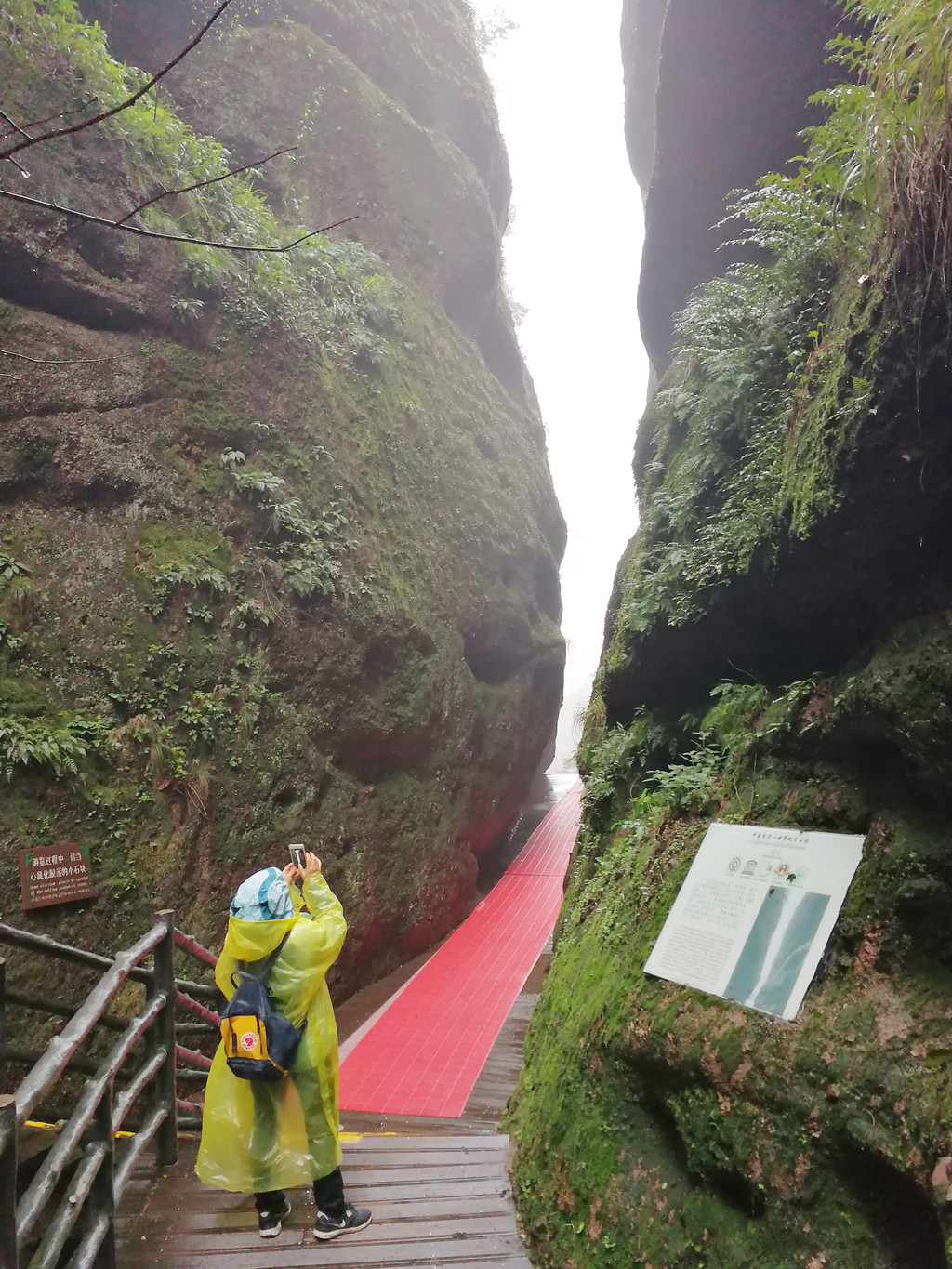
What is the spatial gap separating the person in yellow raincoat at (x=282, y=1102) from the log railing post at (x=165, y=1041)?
2.75 feet

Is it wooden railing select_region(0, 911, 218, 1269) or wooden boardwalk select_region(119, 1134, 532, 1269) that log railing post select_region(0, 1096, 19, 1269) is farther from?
wooden boardwalk select_region(119, 1134, 532, 1269)

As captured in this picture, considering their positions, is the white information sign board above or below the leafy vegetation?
below

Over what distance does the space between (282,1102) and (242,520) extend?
6539 mm

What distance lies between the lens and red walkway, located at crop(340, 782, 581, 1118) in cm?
626

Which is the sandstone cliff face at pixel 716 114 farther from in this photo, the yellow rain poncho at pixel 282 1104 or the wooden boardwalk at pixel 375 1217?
the wooden boardwalk at pixel 375 1217

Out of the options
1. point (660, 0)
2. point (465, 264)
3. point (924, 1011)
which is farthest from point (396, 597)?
point (660, 0)

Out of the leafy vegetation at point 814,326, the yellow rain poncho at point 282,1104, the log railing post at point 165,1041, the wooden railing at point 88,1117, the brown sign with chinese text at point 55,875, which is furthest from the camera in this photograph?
the brown sign with chinese text at point 55,875

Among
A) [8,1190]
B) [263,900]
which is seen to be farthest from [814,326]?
[8,1190]

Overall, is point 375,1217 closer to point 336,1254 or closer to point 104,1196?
point 336,1254

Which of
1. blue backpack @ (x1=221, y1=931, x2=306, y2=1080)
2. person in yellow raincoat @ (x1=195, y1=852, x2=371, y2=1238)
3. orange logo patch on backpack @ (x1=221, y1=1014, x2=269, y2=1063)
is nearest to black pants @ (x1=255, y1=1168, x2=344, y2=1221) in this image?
person in yellow raincoat @ (x1=195, y1=852, x2=371, y2=1238)

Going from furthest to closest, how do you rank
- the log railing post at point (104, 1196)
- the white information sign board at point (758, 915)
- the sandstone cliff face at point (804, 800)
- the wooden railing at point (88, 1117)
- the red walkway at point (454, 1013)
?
the red walkway at point (454, 1013)
the white information sign board at point (758, 915)
the log railing post at point (104, 1196)
the sandstone cliff face at point (804, 800)
the wooden railing at point (88, 1117)

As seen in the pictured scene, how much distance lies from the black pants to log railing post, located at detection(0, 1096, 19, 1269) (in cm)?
146

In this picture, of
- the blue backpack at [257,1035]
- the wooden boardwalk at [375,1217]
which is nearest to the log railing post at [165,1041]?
the wooden boardwalk at [375,1217]

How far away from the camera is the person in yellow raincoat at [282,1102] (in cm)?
321
